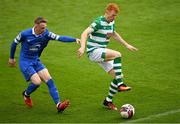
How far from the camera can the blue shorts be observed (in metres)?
14.1

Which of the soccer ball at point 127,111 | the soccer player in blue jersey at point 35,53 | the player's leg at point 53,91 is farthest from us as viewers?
the soccer player in blue jersey at point 35,53

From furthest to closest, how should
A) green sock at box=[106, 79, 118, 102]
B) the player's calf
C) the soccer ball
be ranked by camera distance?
the player's calf
green sock at box=[106, 79, 118, 102]
the soccer ball

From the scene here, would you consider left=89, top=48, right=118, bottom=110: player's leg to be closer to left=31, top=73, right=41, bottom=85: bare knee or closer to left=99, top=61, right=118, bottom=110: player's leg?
left=99, top=61, right=118, bottom=110: player's leg

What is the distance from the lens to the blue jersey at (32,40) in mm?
13930

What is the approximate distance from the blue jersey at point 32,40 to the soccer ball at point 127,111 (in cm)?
204

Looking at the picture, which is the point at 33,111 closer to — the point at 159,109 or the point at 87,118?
the point at 87,118

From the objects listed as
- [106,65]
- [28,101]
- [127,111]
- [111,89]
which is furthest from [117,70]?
[28,101]

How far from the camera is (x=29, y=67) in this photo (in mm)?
14078

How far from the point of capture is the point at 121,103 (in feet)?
48.7

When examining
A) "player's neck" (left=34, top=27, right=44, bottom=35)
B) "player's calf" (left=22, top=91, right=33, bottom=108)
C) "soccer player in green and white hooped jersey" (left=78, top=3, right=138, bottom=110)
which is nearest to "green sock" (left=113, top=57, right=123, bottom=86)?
"soccer player in green and white hooped jersey" (left=78, top=3, right=138, bottom=110)

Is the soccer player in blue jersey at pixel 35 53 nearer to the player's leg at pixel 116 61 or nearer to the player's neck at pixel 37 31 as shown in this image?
the player's neck at pixel 37 31

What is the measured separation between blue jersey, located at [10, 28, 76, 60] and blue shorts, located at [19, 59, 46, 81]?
127mm

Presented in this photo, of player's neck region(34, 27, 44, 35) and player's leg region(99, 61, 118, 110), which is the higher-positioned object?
player's neck region(34, 27, 44, 35)

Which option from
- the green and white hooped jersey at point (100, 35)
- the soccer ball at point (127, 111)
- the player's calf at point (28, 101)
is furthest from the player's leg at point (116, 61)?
the player's calf at point (28, 101)
